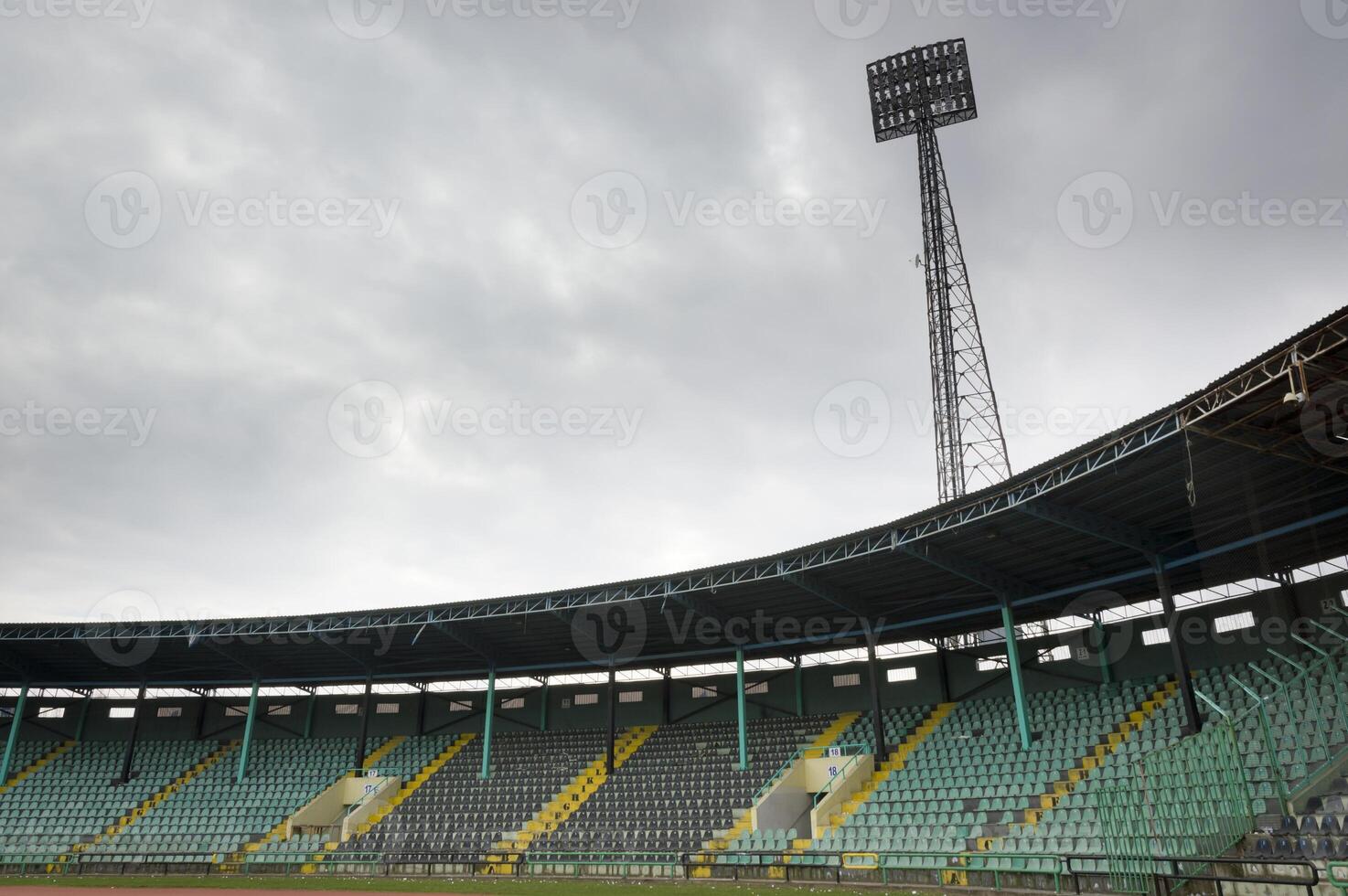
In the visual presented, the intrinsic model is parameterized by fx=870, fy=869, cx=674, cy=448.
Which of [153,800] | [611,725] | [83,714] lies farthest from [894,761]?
[83,714]

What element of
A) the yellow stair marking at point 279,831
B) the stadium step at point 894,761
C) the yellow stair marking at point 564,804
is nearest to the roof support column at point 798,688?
the stadium step at point 894,761

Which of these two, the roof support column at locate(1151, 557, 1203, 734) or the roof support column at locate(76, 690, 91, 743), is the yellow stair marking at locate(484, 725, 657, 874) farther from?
the roof support column at locate(76, 690, 91, 743)

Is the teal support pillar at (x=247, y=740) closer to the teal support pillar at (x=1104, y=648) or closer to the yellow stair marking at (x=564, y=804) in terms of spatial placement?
the yellow stair marking at (x=564, y=804)

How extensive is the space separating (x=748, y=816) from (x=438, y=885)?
10905mm

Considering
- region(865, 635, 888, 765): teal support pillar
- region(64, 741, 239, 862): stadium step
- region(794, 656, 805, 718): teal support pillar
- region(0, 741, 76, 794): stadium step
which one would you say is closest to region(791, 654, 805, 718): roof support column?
region(794, 656, 805, 718): teal support pillar

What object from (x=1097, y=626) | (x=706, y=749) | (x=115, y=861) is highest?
(x=1097, y=626)

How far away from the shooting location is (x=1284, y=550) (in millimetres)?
26188

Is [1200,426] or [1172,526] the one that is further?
[1172,526]

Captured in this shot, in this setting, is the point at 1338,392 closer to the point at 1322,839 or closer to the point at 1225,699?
the point at 1322,839

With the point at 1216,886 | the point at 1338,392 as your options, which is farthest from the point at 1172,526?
the point at 1216,886

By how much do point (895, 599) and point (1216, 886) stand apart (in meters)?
19.6

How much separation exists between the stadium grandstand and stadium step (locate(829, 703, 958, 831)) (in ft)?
0.49

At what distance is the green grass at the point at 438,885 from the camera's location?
76.6 ft

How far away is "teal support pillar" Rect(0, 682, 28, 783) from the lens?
4581 centimetres
